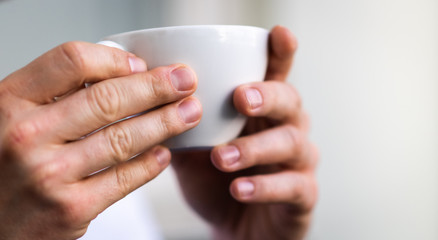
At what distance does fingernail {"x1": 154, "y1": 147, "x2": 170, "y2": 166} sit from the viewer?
49 cm

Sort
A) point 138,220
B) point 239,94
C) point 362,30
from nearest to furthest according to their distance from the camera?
point 239,94, point 138,220, point 362,30

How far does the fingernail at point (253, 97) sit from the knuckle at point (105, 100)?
17cm

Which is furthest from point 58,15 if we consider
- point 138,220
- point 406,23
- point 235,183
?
point 406,23

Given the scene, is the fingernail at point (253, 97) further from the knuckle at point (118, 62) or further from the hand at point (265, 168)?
the knuckle at point (118, 62)

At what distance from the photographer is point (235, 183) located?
632 millimetres

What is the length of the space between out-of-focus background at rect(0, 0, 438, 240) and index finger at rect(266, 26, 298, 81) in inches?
19.5

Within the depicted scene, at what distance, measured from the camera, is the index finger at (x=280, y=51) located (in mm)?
539

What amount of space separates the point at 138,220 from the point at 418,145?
99 centimetres

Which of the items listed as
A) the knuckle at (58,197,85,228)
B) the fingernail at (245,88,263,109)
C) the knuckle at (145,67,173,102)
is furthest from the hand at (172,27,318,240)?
the knuckle at (58,197,85,228)

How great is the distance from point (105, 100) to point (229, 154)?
0.74 feet

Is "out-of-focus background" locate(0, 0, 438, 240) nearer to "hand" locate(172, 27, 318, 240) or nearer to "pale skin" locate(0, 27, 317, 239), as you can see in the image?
"hand" locate(172, 27, 318, 240)

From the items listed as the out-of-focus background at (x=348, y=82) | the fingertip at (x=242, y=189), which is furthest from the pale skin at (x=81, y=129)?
the out-of-focus background at (x=348, y=82)

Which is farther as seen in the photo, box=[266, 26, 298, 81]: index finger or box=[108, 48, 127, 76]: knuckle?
box=[266, 26, 298, 81]: index finger

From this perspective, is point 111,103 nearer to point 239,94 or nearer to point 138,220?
point 239,94
